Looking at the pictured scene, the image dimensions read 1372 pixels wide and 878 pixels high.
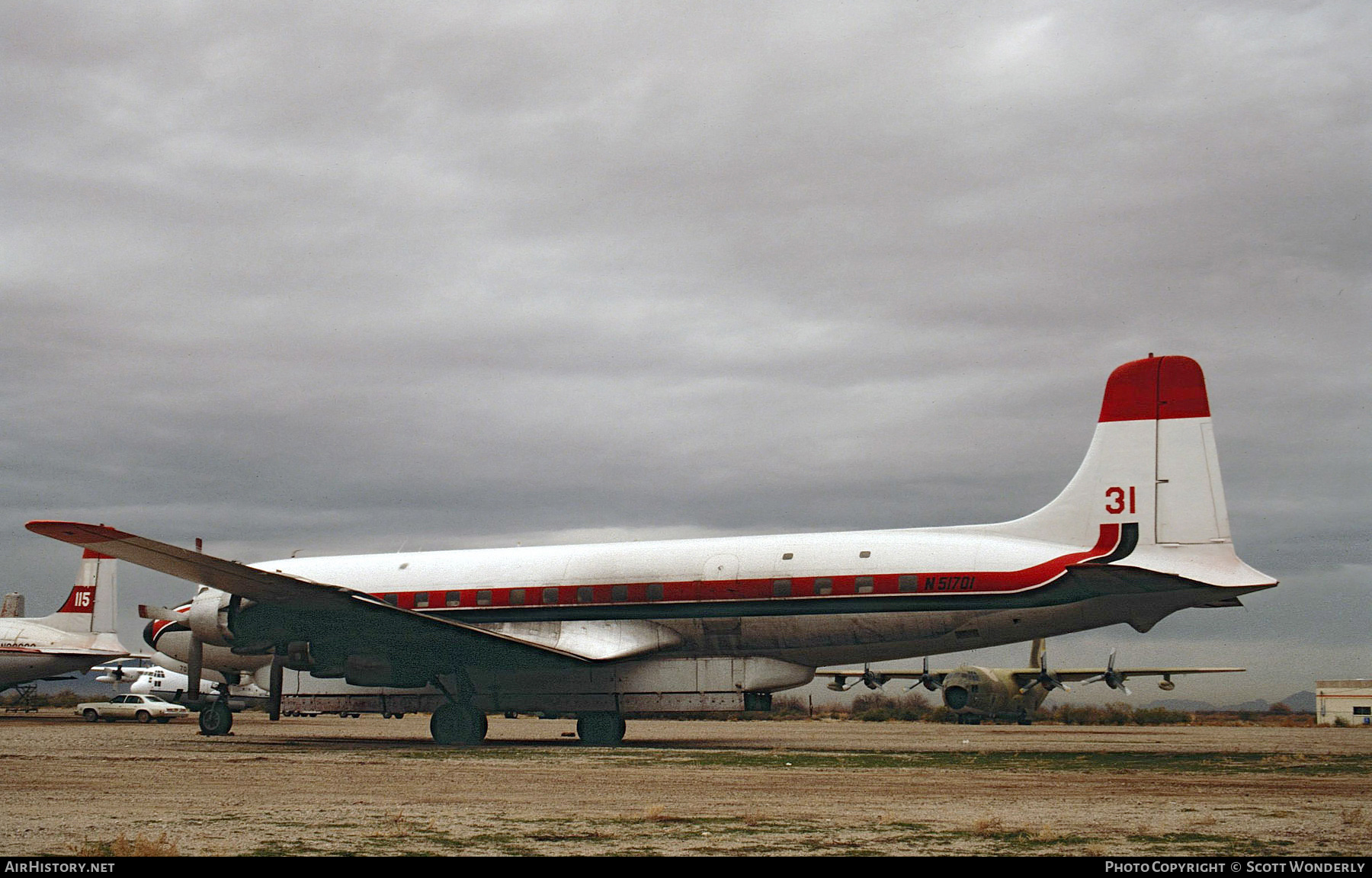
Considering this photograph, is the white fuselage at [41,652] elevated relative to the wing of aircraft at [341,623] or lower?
lower

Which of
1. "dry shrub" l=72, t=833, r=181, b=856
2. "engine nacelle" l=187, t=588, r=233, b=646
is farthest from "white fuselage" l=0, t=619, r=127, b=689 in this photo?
"dry shrub" l=72, t=833, r=181, b=856

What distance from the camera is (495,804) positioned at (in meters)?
12.6

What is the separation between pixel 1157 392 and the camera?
73.0ft

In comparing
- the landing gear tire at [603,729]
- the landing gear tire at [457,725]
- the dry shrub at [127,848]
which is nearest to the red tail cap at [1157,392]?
the landing gear tire at [603,729]

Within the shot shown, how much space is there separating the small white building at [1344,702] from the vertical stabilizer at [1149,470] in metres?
52.4

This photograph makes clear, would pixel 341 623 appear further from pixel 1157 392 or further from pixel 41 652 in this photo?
pixel 41 652

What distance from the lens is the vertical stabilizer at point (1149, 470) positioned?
70.6ft

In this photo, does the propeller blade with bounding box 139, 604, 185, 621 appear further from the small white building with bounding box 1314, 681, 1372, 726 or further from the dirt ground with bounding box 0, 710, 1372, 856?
the small white building with bounding box 1314, 681, 1372, 726

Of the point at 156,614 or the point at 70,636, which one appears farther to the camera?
the point at 70,636

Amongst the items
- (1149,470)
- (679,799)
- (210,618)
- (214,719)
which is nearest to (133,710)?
(214,719)

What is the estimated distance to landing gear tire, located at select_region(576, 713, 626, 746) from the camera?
1004 inches

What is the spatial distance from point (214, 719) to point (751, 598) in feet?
44.1

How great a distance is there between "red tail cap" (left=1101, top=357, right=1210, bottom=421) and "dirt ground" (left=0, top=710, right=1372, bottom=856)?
6.31 meters

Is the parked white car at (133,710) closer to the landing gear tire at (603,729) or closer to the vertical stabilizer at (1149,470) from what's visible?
the landing gear tire at (603,729)
